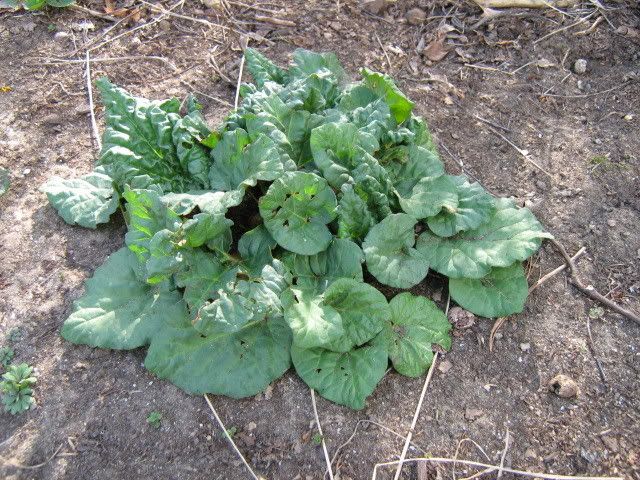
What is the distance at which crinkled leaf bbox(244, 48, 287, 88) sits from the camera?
3496 mm

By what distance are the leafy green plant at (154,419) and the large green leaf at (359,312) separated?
848 millimetres

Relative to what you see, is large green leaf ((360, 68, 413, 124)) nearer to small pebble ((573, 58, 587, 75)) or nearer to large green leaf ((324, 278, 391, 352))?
large green leaf ((324, 278, 391, 352))

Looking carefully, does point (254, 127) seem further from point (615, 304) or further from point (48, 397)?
point (615, 304)

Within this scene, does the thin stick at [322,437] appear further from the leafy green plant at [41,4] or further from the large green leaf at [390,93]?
the leafy green plant at [41,4]

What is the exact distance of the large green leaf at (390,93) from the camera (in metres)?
3.13

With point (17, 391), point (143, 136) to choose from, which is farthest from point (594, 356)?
point (17, 391)

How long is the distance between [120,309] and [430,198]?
1.72 m

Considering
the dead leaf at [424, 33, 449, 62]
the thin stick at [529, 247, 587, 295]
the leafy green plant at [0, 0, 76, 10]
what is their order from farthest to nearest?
the leafy green plant at [0, 0, 76, 10] → the dead leaf at [424, 33, 449, 62] → the thin stick at [529, 247, 587, 295]

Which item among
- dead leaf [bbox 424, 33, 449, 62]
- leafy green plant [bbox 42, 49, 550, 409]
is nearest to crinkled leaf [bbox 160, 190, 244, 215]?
leafy green plant [bbox 42, 49, 550, 409]

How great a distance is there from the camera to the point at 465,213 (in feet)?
9.98

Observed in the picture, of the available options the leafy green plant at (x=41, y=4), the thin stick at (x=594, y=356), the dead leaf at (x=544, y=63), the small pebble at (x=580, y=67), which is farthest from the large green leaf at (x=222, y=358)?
the leafy green plant at (x=41, y=4)

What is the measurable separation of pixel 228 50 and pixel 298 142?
1.44 m

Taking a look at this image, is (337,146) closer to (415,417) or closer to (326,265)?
(326,265)

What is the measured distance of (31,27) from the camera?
427cm
